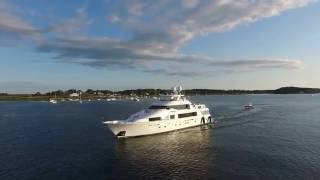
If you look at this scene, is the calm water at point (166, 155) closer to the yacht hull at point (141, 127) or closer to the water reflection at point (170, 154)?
the water reflection at point (170, 154)

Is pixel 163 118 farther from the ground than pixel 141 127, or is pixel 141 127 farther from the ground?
pixel 163 118

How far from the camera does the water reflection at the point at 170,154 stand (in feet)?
138

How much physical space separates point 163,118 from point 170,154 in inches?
760

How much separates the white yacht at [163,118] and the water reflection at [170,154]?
5.38 feet

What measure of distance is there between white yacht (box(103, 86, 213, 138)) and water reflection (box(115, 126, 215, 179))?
1641 millimetres

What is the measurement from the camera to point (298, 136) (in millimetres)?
67125

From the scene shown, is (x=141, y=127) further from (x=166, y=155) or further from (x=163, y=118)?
(x=166, y=155)

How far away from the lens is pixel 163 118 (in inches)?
2781

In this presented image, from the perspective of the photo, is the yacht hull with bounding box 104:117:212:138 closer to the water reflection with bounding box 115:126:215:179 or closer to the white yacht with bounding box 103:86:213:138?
the white yacht with bounding box 103:86:213:138

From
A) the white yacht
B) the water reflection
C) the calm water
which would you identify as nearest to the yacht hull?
the white yacht

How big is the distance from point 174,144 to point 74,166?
1996 centimetres

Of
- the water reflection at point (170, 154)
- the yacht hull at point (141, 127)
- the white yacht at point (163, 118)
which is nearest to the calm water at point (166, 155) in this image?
the water reflection at point (170, 154)

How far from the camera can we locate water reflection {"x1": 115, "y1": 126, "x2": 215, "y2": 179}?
138 feet

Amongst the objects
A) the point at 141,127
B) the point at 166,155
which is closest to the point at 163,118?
the point at 141,127
